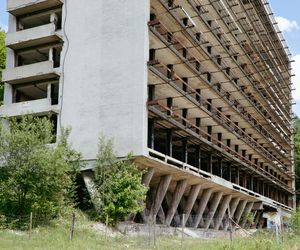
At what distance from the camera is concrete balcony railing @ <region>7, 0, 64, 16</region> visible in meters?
36.8

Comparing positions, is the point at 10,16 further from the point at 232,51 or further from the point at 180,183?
the point at 232,51

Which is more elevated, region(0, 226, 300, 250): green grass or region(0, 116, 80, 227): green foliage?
region(0, 116, 80, 227): green foliage

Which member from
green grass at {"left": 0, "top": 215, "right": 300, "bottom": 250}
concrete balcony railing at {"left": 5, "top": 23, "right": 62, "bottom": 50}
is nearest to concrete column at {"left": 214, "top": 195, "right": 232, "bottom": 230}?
green grass at {"left": 0, "top": 215, "right": 300, "bottom": 250}

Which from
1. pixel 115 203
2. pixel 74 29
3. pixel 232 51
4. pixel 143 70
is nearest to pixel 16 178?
pixel 115 203

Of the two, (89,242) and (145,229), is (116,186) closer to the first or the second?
(145,229)

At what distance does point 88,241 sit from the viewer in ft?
74.9

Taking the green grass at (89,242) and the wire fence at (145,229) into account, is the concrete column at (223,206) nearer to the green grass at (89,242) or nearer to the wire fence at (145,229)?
the wire fence at (145,229)

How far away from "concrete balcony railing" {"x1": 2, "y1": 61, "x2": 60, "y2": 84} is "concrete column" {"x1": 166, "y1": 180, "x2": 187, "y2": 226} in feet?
36.0

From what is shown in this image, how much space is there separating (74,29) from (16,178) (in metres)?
12.1

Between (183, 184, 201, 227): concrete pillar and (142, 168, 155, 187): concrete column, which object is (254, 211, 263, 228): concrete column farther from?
(142, 168, 155, 187): concrete column

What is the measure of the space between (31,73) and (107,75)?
6487mm

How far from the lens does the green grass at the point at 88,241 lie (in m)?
20.5

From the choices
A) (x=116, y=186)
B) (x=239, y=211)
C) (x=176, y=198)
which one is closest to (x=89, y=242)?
(x=116, y=186)

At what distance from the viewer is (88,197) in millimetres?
31922
